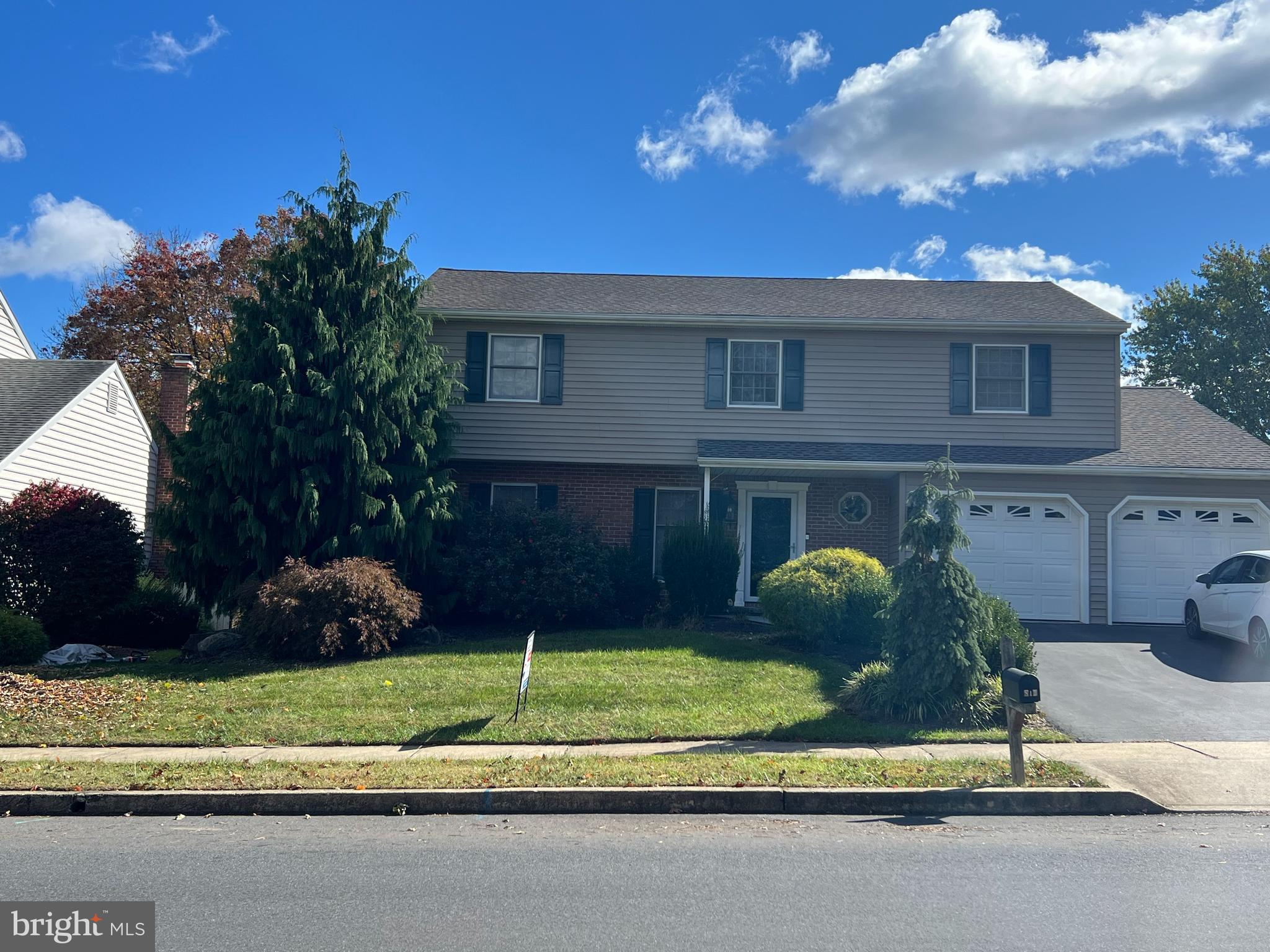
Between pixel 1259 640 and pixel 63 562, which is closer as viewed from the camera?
pixel 1259 640

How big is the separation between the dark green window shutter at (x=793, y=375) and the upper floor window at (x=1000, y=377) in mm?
3226

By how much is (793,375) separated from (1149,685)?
8.21 m

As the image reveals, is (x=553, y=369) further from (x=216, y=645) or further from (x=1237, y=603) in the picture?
(x=1237, y=603)

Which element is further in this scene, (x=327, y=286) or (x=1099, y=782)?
(x=327, y=286)

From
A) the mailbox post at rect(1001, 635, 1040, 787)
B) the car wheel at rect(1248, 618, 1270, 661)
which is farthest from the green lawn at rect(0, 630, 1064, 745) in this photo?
the car wheel at rect(1248, 618, 1270, 661)

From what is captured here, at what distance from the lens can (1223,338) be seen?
33.0 m

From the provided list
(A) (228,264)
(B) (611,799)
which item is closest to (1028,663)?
(B) (611,799)

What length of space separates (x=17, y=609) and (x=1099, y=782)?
1497 centimetres

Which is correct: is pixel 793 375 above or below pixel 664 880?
above

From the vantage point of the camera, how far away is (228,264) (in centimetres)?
3194

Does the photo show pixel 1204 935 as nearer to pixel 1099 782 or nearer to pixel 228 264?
pixel 1099 782

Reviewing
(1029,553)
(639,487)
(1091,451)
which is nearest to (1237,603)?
(1029,553)

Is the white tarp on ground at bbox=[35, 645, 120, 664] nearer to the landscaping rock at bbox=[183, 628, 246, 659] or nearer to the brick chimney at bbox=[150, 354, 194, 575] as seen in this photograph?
the landscaping rock at bbox=[183, 628, 246, 659]

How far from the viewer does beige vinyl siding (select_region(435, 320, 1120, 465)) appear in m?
17.0
